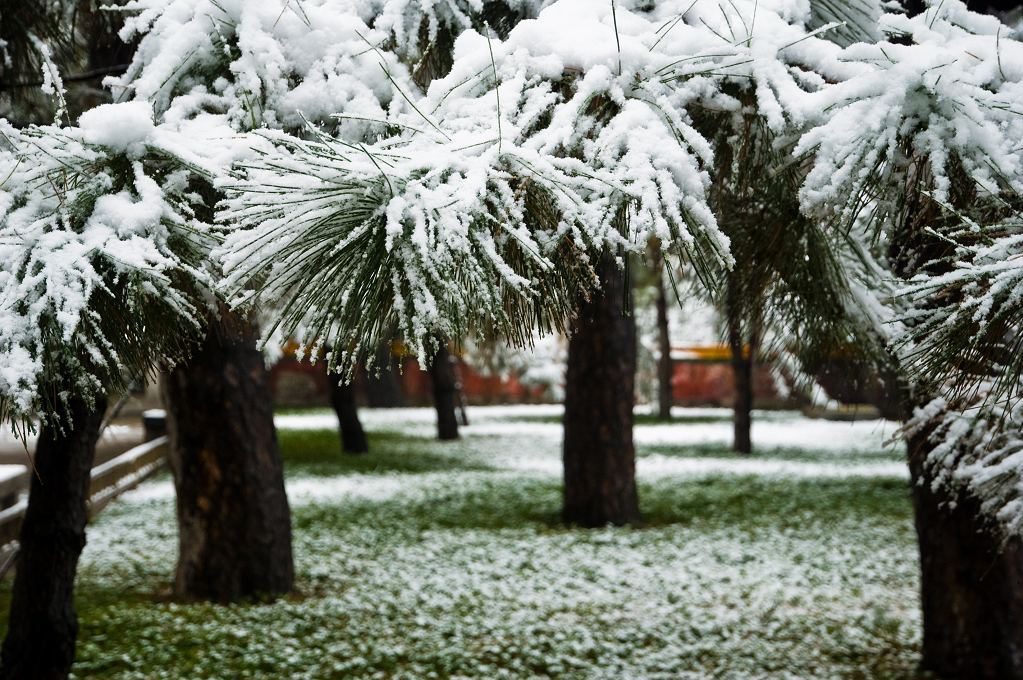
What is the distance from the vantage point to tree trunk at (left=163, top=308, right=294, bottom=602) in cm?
587

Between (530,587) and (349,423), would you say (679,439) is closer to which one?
(349,423)

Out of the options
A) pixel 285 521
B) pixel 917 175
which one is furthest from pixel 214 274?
pixel 285 521

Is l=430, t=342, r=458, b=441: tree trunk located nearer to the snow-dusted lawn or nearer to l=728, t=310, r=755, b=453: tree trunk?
the snow-dusted lawn

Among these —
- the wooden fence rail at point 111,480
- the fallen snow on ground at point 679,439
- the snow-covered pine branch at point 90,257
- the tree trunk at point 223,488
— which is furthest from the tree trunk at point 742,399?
the snow-covered pine branch at point 90,257

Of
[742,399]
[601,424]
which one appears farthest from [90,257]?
[742,399]

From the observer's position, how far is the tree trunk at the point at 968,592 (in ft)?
13.7

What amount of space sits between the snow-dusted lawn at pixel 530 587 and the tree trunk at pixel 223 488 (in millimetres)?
258

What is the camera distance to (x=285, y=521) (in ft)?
19.9

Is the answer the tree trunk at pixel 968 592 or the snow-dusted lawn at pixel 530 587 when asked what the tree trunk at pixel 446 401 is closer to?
the snow-dusted lawn at pixel 530 587

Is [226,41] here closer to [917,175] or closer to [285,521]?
[917,175]

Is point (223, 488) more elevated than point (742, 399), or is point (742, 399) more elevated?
point (742, 399)

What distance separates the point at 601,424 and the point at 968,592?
4.33 m

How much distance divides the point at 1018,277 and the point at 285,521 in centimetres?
541

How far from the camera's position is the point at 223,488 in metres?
5.89
